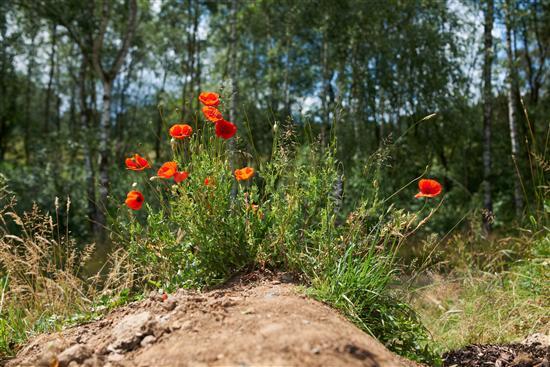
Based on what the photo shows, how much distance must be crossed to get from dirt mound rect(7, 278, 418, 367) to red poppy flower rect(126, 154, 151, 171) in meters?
0.73

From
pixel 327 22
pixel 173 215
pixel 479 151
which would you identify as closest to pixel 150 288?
pixel 173 215

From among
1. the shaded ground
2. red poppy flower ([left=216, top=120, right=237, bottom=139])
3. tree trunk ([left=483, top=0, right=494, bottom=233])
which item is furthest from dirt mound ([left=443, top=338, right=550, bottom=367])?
tree trunk ([left=483, top=0, right=494, bottom=233])

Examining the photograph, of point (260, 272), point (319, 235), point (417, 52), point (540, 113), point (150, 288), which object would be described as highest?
point (417, 52)

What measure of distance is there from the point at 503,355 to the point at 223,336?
1889 mm

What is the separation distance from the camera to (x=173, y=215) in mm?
3074

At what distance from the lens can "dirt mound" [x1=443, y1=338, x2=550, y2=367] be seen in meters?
2.88

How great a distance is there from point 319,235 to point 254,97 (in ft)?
60.4

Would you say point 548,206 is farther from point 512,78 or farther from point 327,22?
point 327,22

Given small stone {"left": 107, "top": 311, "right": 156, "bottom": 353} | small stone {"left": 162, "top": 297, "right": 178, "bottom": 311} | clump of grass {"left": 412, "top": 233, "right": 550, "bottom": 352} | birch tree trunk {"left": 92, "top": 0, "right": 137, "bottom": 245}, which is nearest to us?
small stone {"left": 107, "top": 311, "right": 156, "bottom": 353}

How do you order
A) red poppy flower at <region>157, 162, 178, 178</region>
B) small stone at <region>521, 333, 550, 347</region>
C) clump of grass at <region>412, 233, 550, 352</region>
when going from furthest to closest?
clump of grass at <region>412, 233, 550, 352</region>
small stone at <region>521, 333, 550, 347</region>
red poppy flower at <region>157, 162, 178, 178</region>

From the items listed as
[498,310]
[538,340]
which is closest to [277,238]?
[538,340]

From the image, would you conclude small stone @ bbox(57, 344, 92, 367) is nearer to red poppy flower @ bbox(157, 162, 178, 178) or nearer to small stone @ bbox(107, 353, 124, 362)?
small stone @ bbox(107, 353, 124, 362)

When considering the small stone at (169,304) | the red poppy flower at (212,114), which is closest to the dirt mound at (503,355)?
the small stone at (169,304)

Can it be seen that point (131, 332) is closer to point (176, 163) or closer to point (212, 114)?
point (176, 163)
